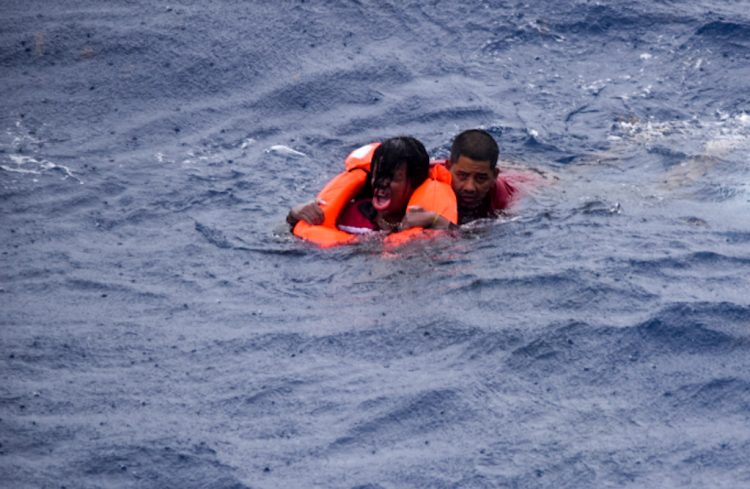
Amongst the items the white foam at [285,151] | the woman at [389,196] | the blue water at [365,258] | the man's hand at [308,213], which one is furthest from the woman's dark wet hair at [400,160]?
the white foam at [285,151]

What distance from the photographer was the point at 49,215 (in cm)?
942

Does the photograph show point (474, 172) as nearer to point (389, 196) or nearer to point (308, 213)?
point (389, 196)

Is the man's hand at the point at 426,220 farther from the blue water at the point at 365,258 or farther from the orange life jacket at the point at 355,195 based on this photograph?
the blue water at the point at 365,258

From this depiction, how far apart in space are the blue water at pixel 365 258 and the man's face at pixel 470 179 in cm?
29

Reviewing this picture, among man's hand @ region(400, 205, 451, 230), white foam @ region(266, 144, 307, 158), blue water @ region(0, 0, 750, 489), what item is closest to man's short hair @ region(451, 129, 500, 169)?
blue water @ region(0, 0, 750, 489)

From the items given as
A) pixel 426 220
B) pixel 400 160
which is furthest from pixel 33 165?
pixel 426 220

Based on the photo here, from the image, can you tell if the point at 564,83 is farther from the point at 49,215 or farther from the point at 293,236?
the point at 49,215

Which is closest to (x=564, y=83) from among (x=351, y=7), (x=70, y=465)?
(x=351, y=7)

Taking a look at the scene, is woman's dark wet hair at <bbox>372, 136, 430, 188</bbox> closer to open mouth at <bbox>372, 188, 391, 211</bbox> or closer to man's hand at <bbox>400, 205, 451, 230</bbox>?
open mouth at <bbox>372, 188, 391, 211</bbox>

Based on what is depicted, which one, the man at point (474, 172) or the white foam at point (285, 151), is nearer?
the man at point (474, 172)

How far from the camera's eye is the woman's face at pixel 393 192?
916 centimetres

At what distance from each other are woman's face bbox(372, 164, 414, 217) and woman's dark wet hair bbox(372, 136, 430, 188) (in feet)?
0.07

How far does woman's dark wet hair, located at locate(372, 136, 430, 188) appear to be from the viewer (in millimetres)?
9117

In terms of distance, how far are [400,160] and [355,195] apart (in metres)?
0.55
